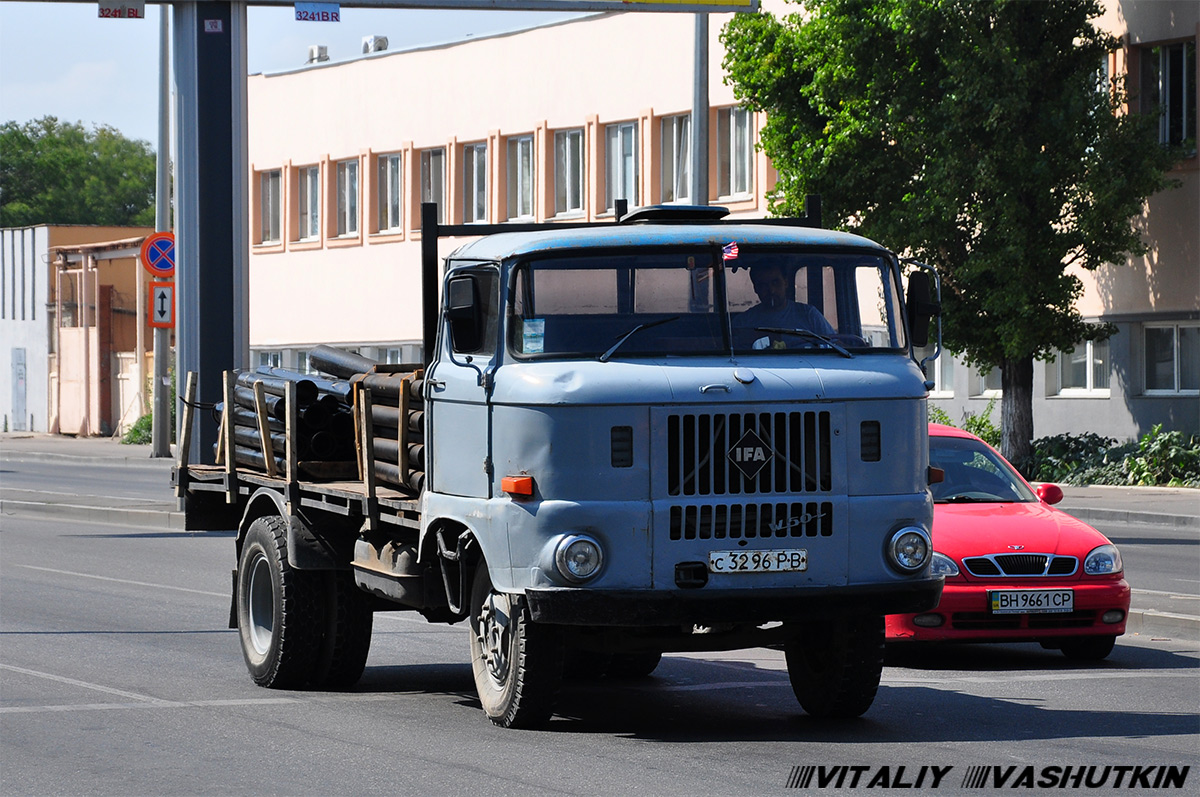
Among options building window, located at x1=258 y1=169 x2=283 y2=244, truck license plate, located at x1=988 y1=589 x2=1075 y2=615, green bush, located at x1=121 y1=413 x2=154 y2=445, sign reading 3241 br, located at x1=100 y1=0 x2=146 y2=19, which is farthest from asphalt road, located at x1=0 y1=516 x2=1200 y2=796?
building window, located at x1=258 y1=169 x2=283 y2=244

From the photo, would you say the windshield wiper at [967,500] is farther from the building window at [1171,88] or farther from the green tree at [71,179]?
Answer: the green tree at [71,179]

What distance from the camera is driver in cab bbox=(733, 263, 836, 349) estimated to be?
930cm

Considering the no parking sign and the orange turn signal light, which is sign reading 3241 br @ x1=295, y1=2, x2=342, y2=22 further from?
the orange turn signal light

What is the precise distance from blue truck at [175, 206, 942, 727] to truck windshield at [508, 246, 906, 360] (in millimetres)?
11

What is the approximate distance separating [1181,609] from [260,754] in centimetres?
789

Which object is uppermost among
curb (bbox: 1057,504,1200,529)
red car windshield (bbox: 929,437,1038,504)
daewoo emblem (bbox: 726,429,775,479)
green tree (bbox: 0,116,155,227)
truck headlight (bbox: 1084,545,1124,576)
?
green tree (bbox: 0,116,155,227)

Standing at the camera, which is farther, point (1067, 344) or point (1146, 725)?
point (1067, 344)

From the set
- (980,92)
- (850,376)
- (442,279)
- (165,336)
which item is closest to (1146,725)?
(850,376)

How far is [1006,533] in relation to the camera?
12.0 meters

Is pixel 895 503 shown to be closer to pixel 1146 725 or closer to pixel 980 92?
pixel 1146 725

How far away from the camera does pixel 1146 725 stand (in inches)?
380

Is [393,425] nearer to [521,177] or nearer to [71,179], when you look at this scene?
[521,177]

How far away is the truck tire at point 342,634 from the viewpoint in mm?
10891

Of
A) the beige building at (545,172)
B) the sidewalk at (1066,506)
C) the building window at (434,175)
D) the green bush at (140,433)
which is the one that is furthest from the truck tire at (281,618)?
the green bush at (140,433)
